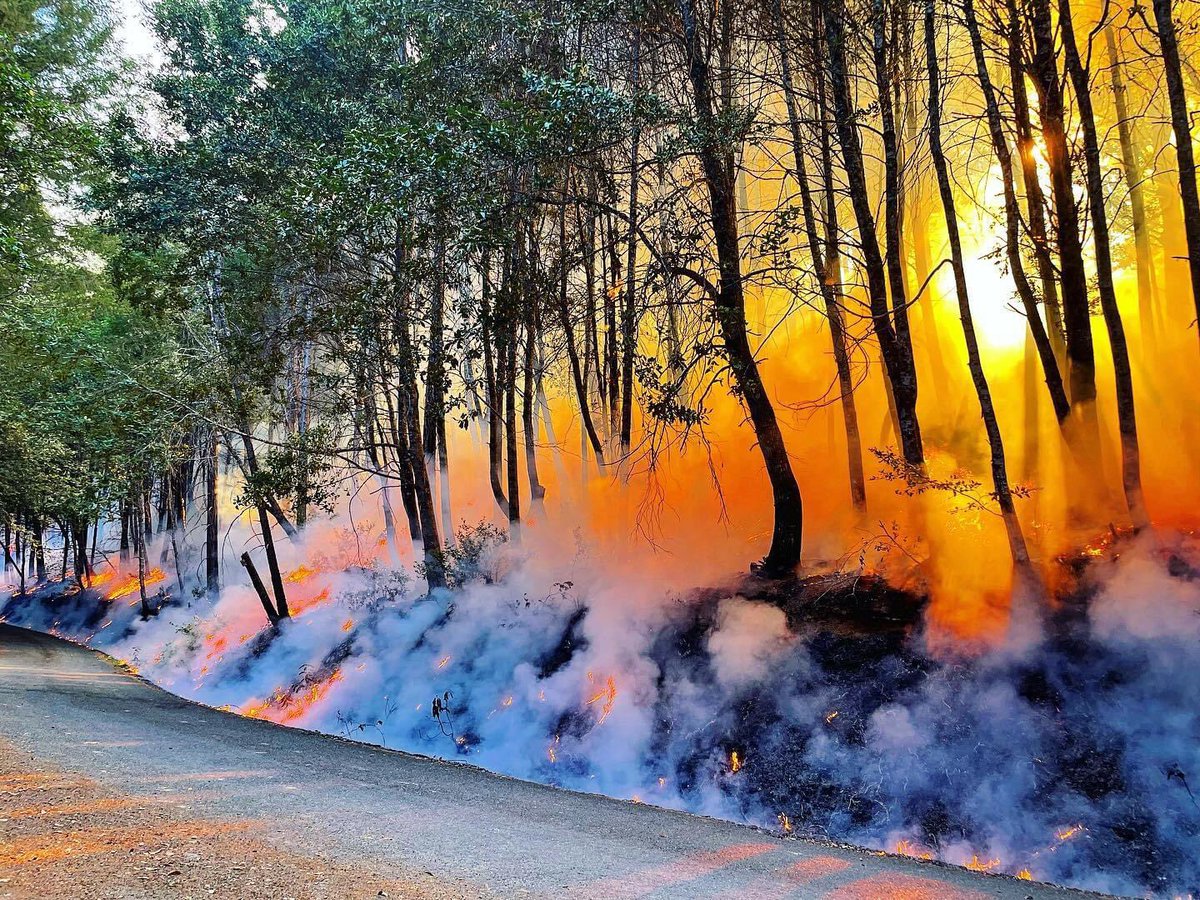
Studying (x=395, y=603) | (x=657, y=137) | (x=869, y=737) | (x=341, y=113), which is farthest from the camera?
(x=395, y=603)

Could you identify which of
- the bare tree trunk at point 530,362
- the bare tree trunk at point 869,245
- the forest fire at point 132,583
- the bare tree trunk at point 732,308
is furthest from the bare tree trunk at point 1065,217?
the forest fire at point 132,583

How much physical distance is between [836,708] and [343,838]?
422cm

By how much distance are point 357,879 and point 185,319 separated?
1313cm

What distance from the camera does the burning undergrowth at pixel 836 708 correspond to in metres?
4.60

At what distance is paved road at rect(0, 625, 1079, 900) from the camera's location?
2803 millimetres

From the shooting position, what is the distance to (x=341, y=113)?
29.9 feet

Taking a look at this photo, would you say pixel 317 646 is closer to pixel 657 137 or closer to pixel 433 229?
pixel 433 229

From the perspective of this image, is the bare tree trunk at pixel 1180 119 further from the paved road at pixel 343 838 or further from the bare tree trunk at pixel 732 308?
the paved road at pixel 343 838

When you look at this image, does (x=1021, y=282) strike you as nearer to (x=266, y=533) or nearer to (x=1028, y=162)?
(x=1028, y=162)

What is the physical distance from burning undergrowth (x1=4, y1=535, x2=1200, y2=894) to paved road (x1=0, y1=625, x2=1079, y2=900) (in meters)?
0.69

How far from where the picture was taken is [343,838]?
3449 millimetres

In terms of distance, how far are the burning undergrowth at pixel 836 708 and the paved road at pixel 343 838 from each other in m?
0.69

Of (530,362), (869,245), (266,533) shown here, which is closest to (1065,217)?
(869,245)

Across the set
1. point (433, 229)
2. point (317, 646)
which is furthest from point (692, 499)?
point (317, 646)
